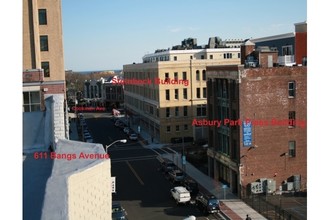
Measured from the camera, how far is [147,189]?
2767 cm

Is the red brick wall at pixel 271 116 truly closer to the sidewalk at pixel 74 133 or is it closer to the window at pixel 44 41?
the window at pixel 44 41

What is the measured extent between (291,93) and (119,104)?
65.9 m

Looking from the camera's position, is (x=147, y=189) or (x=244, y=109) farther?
(x=147, y=189)

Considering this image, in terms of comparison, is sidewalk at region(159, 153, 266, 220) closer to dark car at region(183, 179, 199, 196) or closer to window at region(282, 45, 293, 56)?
dark car at region(183, 179, 199, 196)

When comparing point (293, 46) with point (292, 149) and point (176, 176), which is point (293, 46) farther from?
point (176, 176)

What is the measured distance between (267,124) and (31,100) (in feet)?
54.3

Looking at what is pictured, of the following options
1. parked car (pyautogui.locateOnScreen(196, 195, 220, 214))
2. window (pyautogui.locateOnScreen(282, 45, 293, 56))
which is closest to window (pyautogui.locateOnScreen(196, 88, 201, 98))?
window (pyautogui.locateOnScreen(282, 45, 293, 56))

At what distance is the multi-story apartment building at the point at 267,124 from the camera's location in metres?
24.9

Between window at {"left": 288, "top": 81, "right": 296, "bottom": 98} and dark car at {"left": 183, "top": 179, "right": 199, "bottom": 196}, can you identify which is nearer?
window at {"left": 288, "top": 81, "right": 296, "bottom": 98}

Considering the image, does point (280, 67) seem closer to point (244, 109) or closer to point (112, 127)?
point (244, 109)

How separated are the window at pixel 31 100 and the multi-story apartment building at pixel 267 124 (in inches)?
583

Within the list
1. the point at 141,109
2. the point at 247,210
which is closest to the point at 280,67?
the point at 247,210

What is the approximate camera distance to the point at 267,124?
25.2 metres

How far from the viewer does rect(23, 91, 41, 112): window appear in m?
11.8
